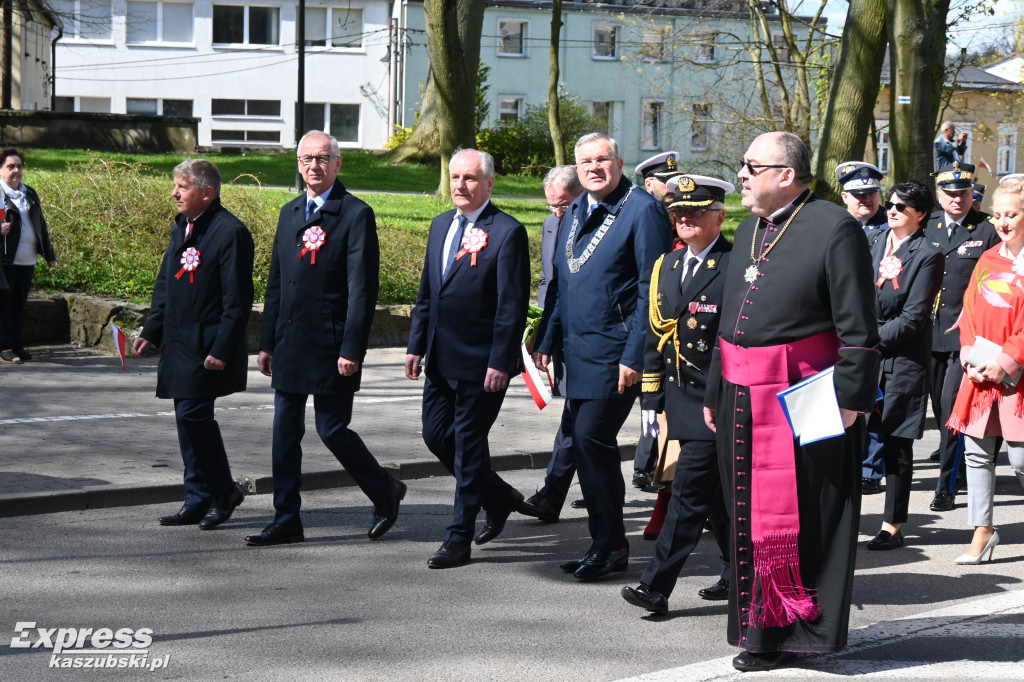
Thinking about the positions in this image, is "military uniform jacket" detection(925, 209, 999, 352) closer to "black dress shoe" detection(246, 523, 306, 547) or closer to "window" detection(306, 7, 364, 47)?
"black dress shoe" detection(246, 523, 306, 547)

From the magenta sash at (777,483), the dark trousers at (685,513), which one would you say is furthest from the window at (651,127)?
the magenta sash at (777,483)

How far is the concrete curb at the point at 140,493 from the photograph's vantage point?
7305 millimetres

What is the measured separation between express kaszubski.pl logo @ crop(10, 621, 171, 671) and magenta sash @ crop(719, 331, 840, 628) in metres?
2.32

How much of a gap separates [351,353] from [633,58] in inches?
1861

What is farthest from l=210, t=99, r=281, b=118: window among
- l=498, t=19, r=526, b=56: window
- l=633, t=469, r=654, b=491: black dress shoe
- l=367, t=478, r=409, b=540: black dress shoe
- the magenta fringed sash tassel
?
the magenta fringed sash tassel

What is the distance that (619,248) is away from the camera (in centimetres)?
616

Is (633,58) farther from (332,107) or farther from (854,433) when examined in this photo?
(854,433)

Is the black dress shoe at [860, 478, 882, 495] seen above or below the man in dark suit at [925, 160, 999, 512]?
below

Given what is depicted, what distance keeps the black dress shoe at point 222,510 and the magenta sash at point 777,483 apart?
11.0 ft

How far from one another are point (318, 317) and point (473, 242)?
3.02 ft

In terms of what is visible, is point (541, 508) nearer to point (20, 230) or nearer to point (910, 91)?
point (20, 230)

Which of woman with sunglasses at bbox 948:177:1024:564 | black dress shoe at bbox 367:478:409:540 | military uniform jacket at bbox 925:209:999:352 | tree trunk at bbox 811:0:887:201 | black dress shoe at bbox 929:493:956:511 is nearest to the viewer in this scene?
woman with sunglasses at bbox 948:177:1024:564

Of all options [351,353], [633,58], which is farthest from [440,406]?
[633,58]

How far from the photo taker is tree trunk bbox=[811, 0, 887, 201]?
18078 mm
